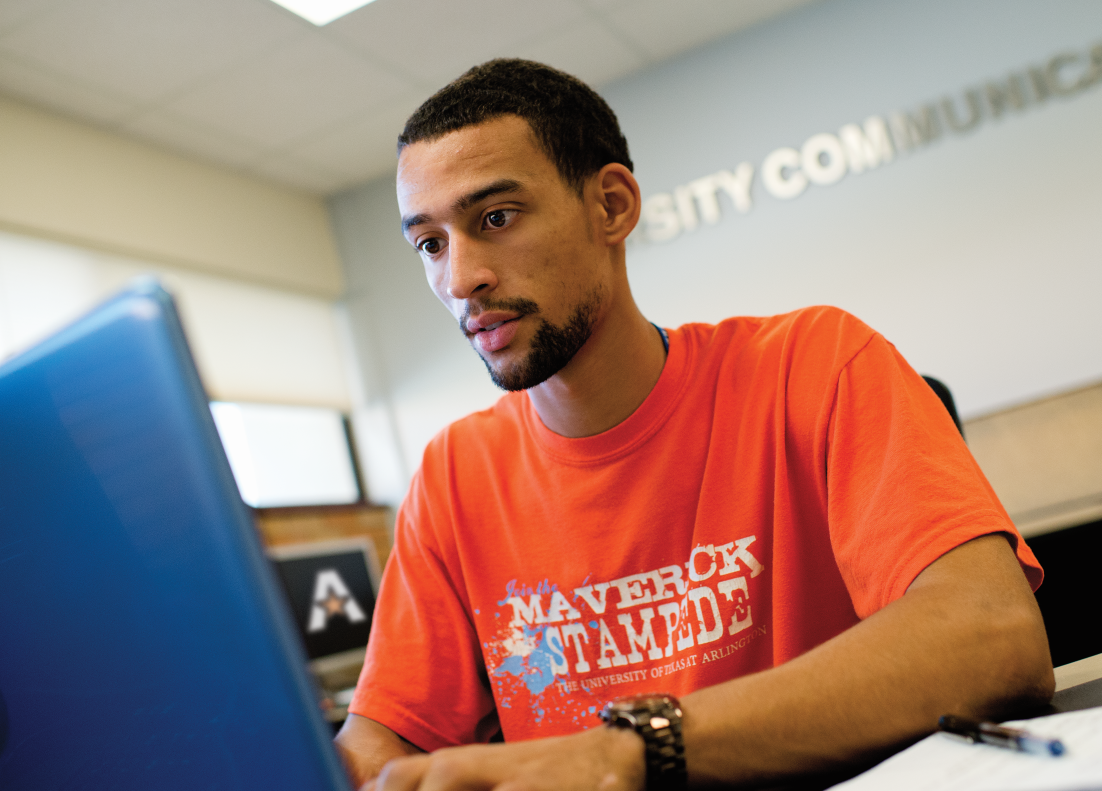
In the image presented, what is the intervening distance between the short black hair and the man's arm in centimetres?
70

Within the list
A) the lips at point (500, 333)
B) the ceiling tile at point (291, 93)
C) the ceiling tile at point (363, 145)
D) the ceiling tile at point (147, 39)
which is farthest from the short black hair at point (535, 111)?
the ceiling tile at point (363, 145)

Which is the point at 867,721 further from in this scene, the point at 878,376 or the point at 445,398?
the point at 445,398

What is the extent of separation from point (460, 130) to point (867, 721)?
796 millimetres

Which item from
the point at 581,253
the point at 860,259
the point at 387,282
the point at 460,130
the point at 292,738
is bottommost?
the point at 292,738

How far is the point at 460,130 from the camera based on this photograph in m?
1.07

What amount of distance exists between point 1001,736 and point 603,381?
26.0 inches

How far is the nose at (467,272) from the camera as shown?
1007 millimetres

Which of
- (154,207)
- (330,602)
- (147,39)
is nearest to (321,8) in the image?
(147,39)

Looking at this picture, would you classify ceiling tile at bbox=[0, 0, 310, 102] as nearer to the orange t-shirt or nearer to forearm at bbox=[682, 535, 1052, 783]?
the orange t-shirt

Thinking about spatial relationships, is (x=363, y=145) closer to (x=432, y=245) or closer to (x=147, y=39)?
(x=147, y=39)

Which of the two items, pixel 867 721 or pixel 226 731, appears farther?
pixel 867 721

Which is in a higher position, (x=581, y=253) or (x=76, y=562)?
(x=581, y=253)

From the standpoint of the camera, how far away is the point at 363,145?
4.62 metres

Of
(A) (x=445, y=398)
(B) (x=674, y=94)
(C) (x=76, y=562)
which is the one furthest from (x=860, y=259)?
(C) (x=76, y=562)
